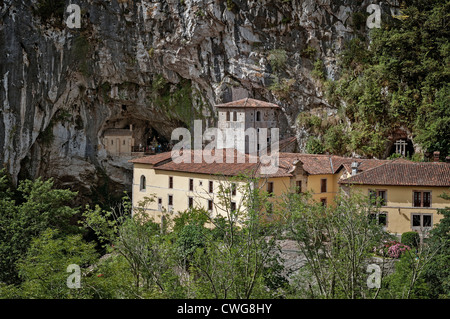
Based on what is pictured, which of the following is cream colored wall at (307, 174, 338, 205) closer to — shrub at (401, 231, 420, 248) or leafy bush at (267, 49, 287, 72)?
shrub at (401, 231, 420, 248)

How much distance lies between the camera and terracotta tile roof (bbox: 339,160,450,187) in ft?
116

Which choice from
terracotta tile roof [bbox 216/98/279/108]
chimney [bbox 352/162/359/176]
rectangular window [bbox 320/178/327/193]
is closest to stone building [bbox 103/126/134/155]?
terracotta tile roof [bbox 216/98/279/108]

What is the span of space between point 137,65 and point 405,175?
2703 cm

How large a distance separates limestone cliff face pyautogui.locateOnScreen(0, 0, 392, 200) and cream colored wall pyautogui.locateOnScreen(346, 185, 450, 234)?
49.9 ft

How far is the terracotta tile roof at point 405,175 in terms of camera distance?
35347 millimetres

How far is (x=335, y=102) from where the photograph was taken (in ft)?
160

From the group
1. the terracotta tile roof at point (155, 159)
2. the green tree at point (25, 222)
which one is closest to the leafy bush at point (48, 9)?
the terracotta tile roof at point (155, 159)

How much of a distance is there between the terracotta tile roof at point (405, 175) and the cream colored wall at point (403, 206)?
0.36 meters

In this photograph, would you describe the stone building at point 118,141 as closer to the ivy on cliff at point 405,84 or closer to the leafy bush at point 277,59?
the leafy bush at point 277,59

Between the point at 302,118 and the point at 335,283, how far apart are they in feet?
103

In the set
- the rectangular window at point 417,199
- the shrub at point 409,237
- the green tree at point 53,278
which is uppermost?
the rectangular window at point 417,199

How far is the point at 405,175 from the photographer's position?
1422 inches
